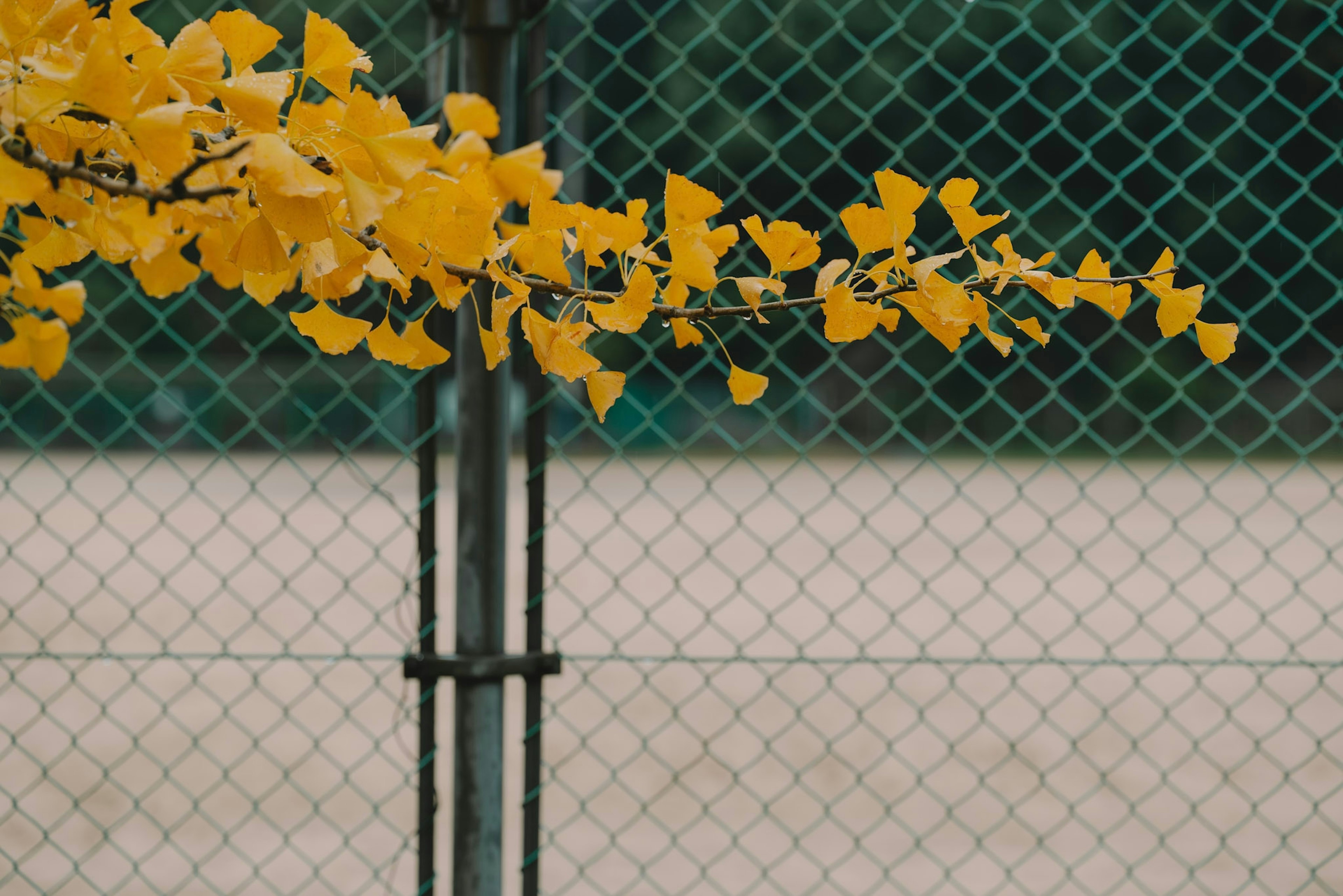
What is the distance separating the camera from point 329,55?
19.0 inches

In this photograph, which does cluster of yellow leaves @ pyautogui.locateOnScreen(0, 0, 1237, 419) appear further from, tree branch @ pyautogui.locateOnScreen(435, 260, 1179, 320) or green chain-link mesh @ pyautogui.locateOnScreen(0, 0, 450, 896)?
green chain-link mesh @ pyautogui.locateOnScreen(0, 0, 450, 896)

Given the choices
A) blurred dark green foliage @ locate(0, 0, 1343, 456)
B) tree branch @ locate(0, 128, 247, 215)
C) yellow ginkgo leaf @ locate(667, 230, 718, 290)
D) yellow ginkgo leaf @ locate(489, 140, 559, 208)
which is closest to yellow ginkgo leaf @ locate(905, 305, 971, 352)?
yellow ginkgo leaf @ locate(667, 230, 718, 290)

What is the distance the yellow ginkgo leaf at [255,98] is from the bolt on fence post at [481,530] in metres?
0.56

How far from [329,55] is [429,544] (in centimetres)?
66

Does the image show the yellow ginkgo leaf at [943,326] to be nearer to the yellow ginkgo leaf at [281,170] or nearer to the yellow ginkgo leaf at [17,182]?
the yellow ginkgo leaf at [281,170]

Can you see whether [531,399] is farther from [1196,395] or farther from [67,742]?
[1196,395]

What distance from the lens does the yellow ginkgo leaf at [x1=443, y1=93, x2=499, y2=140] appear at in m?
0.39

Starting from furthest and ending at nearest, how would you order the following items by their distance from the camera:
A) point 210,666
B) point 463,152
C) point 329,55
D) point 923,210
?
point 923,210
point 210,666
point 329,55
point 463,152

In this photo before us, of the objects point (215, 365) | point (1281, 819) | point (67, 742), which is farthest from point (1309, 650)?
point (215, 365)

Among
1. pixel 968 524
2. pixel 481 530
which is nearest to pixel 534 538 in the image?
pixel 481 530

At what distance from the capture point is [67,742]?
90.2 inches

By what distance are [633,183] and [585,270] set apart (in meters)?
6.23

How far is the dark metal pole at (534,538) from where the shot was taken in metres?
1.07

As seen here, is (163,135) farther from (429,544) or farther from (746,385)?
(429,544)
